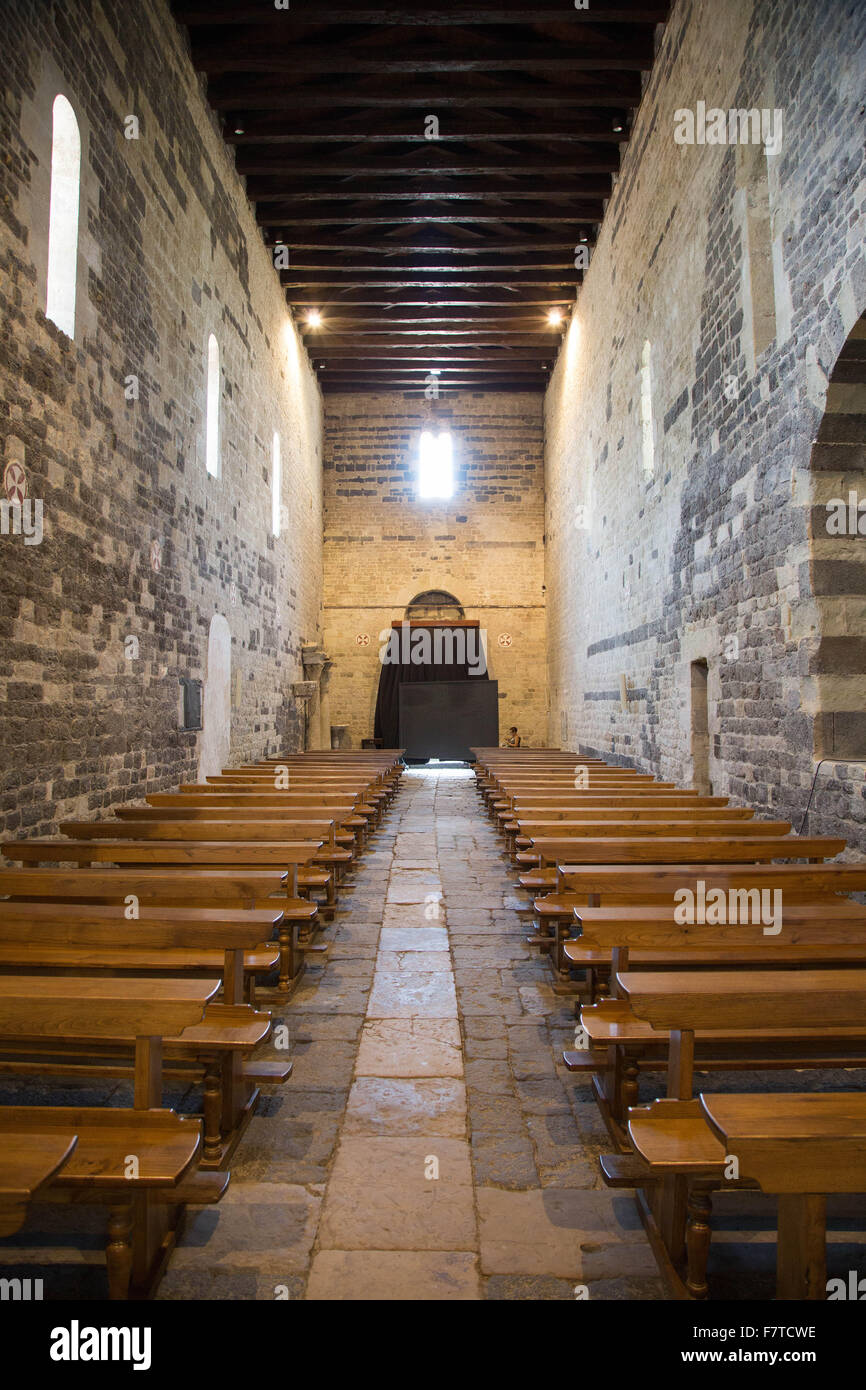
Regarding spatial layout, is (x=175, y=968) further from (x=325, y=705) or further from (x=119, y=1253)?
(x=325, y=705)

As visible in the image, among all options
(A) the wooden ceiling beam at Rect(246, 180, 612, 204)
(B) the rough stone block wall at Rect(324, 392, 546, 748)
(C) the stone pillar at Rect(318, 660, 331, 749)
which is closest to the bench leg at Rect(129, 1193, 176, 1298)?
(A) the wooden ceiling beam at Rect(246, 180, 612, 204)

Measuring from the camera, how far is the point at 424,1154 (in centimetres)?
217

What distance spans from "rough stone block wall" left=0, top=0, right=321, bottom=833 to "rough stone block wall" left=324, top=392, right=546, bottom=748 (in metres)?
6.54

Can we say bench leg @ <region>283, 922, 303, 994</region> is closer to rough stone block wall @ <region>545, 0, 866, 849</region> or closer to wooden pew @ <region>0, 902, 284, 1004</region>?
wooden pew @ <region>0, 902, 284, 1004</region>

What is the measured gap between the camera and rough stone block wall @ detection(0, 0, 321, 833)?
13.9 ft

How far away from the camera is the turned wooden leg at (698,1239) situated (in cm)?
159

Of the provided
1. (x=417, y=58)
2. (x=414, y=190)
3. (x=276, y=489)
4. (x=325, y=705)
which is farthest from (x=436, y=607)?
→ (x=417, y=58)

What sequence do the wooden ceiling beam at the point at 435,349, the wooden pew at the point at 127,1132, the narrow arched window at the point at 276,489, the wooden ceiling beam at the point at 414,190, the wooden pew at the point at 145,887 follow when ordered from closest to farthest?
the wooden pew at the point at 127,1132, the wooden pew at the point at 145,887, the wooden ceiling beam at the point at 414,190, the narrow arched window at the point at 276,489, the wooden ceiling beam at the point at 435,349

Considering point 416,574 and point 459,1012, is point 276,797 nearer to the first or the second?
point 459,1012

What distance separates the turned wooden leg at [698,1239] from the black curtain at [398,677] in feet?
46.5

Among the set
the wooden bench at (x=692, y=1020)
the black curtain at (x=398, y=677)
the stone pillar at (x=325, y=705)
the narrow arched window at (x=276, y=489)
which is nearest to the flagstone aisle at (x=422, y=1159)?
the wooden bench at (x=692, y=1020)

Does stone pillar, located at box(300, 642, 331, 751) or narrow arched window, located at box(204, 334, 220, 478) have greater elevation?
narrow arched window, located at box(204, 334, 220, 478)

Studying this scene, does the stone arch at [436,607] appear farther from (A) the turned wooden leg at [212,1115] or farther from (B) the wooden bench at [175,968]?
(A) the turned wooden leg at [212,1115]
